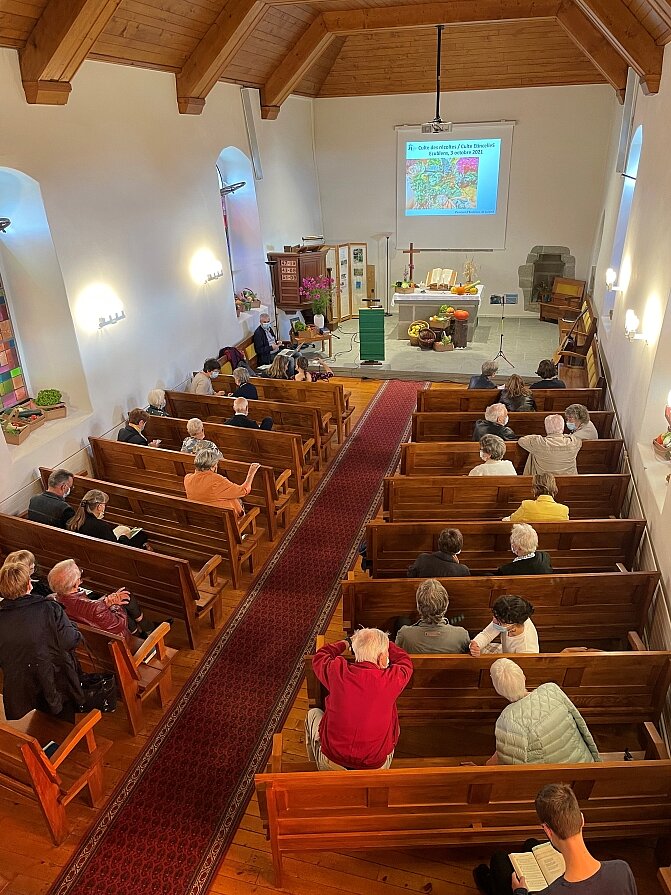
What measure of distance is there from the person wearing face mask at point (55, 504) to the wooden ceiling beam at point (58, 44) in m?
3.29

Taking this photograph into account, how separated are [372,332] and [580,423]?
4.77 meters

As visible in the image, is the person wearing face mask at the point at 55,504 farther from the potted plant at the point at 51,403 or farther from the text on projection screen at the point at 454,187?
the text on projection screen at the point at 454,187

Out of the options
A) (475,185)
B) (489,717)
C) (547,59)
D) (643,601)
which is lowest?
(489,717)

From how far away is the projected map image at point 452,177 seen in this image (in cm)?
1198

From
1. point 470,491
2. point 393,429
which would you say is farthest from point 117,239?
point 470,491

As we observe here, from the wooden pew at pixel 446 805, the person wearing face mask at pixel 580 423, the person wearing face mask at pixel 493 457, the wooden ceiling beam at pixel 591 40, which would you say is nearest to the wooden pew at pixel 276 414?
the person wearing face mask at pixel 493 457

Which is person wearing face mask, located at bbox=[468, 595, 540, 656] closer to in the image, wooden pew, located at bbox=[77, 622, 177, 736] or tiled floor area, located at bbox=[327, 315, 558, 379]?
wooden pew, located at bbox=[77, 622, 177, 736]

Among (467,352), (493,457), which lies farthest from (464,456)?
(467,352)

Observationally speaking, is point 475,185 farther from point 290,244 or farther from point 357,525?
point 357,525

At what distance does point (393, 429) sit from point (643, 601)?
173 inches

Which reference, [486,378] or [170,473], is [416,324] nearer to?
[486,378]

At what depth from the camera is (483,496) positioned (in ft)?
16.8

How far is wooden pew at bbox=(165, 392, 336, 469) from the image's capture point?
7004mm

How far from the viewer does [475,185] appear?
40.1ft
